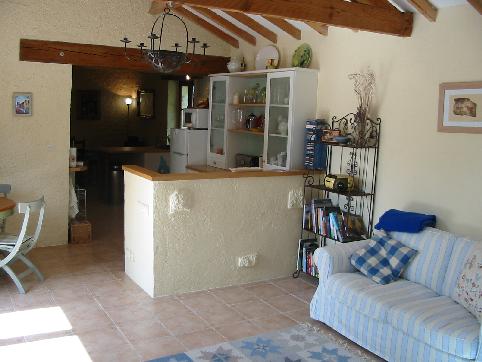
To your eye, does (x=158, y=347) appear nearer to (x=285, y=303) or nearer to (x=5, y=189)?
(x=285, y=303)

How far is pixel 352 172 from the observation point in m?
5.08

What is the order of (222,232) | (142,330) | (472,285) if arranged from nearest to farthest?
(472,285) < (142,330) < (222,232)

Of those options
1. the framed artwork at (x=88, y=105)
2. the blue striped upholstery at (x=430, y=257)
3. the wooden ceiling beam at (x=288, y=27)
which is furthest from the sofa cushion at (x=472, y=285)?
the framed artwork at (x=88, y=105)

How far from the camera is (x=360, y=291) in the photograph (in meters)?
3.76

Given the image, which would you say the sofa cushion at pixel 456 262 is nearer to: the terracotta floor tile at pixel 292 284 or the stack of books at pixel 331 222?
the stack of books at pixel 331 222

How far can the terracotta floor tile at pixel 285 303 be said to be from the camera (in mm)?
4531

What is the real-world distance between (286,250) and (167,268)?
1.33 meters

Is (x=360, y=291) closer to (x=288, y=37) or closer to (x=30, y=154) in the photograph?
(x=288, y=37)

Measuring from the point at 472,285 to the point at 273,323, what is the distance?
1542 mm

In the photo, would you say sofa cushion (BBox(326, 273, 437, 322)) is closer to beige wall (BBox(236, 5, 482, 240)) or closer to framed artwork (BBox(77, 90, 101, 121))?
beige wall (BBox(236, 5, 482, 240))

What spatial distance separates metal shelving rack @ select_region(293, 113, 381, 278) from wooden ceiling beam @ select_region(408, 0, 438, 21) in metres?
1.01

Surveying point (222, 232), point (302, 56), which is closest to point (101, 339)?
point (222, 232)

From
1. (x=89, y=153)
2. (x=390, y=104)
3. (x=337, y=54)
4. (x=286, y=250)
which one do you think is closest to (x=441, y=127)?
(x=390, y=104)

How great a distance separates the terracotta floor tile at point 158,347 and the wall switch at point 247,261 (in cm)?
136
